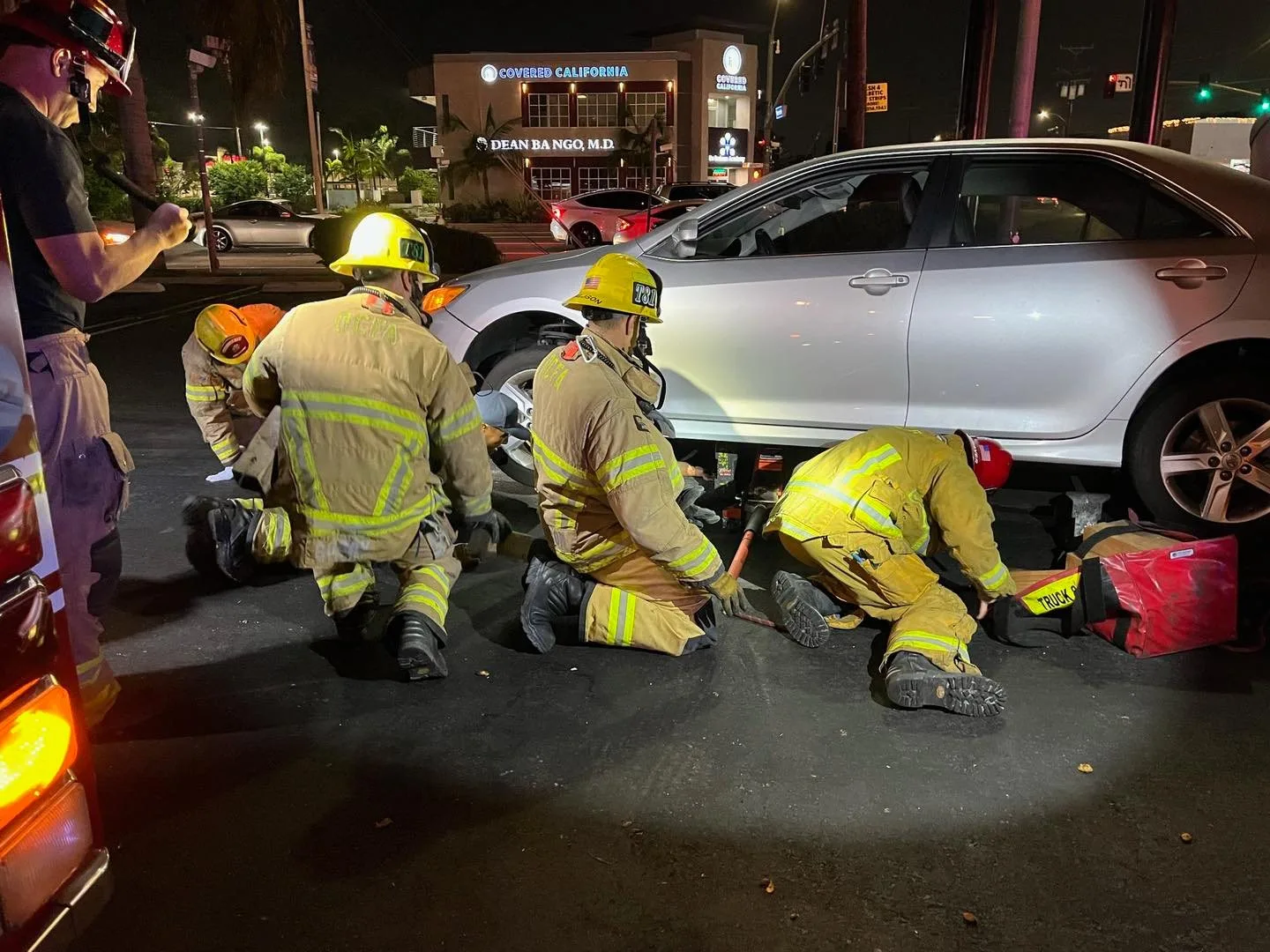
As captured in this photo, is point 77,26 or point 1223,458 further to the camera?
point 1223,458

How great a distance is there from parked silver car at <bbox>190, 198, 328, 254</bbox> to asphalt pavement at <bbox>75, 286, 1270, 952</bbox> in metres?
24.8

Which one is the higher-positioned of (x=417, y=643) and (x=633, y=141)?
(x=633, y=141)

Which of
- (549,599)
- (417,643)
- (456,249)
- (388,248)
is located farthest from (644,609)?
(456,249)

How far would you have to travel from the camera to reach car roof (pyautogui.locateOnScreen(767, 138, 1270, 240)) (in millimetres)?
4047

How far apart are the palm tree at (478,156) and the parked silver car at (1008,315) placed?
36.2m

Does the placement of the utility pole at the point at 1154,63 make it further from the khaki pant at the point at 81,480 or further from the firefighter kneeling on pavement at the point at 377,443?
the khaki pant at the point at 81,480

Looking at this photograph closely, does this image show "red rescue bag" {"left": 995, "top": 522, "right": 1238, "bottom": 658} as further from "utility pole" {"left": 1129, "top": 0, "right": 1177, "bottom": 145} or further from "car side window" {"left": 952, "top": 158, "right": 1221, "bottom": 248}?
"utility pole" {"left": 1129, "top": 0, "right": 1177, "bottom": 145}

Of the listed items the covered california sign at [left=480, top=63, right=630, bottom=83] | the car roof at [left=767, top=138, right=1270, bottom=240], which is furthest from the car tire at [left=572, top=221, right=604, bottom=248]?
the covered california sign at [left=480, top=63, right=630, bottom=83]

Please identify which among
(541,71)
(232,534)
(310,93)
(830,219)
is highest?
(541,71)

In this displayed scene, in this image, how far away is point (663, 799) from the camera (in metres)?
2.63

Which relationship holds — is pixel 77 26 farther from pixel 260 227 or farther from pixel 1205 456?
pixel 260 227

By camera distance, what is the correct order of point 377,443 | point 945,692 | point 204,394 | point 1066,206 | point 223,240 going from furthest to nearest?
point 223,240 < point 1066,206 < point 204,394 < point 377,443 < point 945,692

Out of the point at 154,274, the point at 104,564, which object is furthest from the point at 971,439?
the point at 154,274

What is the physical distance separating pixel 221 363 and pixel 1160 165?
4488 mm
